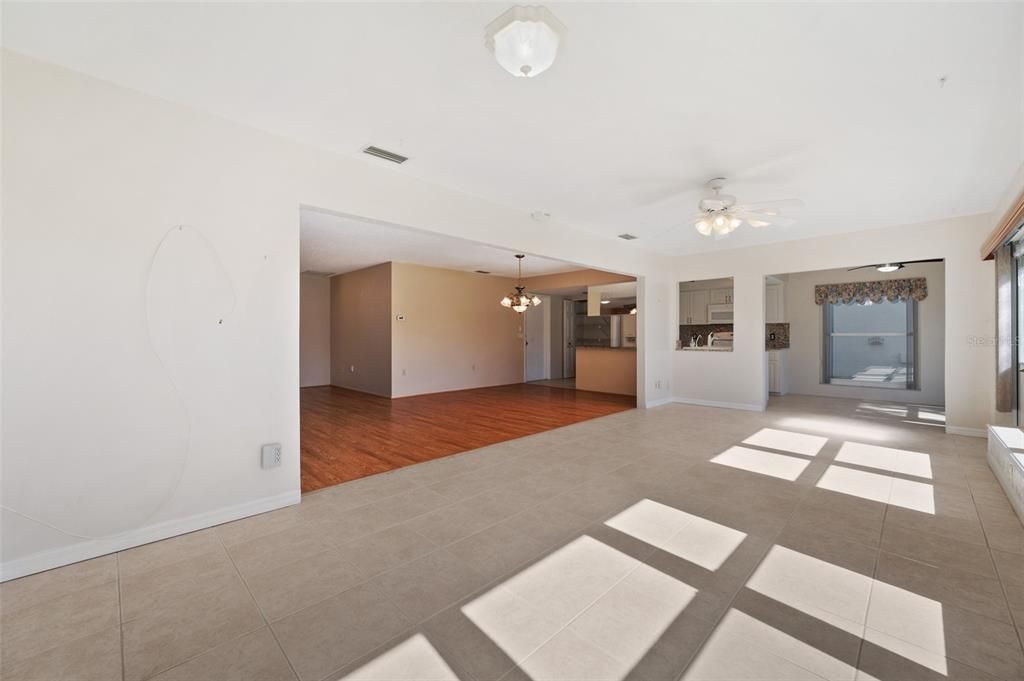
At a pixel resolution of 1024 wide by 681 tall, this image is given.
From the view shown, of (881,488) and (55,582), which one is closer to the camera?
(55,582)

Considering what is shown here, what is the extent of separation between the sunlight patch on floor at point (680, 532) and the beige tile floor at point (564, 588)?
0.6 inches

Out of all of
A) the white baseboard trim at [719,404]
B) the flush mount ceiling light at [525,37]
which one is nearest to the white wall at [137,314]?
the flush mount ceiling light at [525,37]

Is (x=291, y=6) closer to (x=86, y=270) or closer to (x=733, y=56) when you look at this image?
(x=86, y=270)

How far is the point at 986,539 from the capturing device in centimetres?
229

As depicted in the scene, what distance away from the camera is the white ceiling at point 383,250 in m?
5.26

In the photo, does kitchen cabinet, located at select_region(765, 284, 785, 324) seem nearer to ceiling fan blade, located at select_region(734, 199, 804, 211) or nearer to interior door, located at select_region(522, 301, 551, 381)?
interior door, located at select_region(522, 301, 551, 381)

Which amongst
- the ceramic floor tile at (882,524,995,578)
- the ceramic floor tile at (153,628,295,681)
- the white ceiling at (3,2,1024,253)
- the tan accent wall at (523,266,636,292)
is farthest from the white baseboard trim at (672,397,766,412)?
the ceramic floor tile at (153,628,295,681)

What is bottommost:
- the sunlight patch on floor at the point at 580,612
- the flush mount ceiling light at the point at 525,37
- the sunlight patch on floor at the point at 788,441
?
the sunlight patch on floor at the point at 580,612

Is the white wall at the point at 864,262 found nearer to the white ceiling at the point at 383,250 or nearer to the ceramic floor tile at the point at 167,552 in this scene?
the white ceiling at the point at 383,250

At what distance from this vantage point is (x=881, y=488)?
3.06 metres

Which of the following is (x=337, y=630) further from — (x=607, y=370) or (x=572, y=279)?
(x=572, y=279)

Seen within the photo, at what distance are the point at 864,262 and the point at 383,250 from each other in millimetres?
6829

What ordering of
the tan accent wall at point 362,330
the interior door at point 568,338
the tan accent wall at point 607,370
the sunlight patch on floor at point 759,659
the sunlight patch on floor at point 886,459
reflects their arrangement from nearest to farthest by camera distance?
1. the sunlight patch on floor at point 759,659
2. the sunlight patch on floor at point 886,459
3. the tan accent wall at point 362,330
4. the tan accent wall at point 607,370
5. the interior door at point 568,338

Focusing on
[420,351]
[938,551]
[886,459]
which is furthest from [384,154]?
[420,351]
